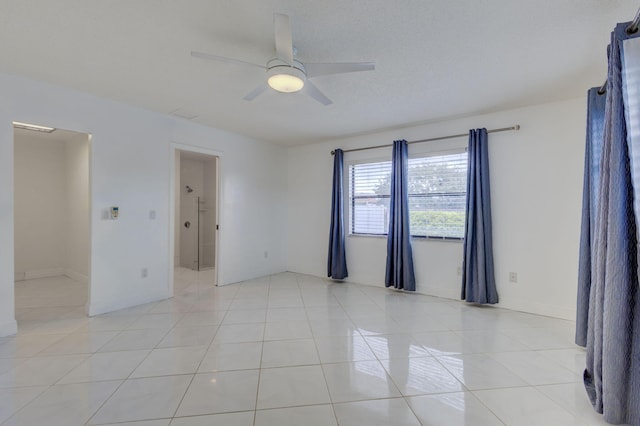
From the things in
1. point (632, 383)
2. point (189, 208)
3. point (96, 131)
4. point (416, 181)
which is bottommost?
point (632, 383)

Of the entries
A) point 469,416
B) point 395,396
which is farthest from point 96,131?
point 469,416

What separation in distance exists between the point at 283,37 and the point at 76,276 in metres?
5.53

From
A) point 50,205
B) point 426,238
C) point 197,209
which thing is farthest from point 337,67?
point 50,205

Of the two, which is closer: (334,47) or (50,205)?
(334,47)

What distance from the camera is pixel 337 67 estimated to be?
2.09 m

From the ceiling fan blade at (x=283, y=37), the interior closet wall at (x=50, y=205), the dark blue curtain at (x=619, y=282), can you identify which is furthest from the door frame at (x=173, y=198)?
the dark blue curtain at (x=619, y=282)

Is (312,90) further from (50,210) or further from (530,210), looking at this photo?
(50,210)

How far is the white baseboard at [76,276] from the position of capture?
4859mm

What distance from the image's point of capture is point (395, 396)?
1.89 meters

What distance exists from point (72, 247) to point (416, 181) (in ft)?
19.4

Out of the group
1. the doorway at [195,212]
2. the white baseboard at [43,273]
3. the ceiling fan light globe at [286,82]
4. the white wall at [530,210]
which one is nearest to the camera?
the ceiling fan light globe at [286,82]

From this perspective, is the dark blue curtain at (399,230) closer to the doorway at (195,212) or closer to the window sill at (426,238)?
the window sill at (426,238)

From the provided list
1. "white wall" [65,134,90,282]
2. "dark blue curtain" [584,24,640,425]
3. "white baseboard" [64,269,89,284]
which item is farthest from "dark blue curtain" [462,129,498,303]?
"white baseboard" [64,269,89,284]

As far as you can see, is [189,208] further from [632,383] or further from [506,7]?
[632,383]
